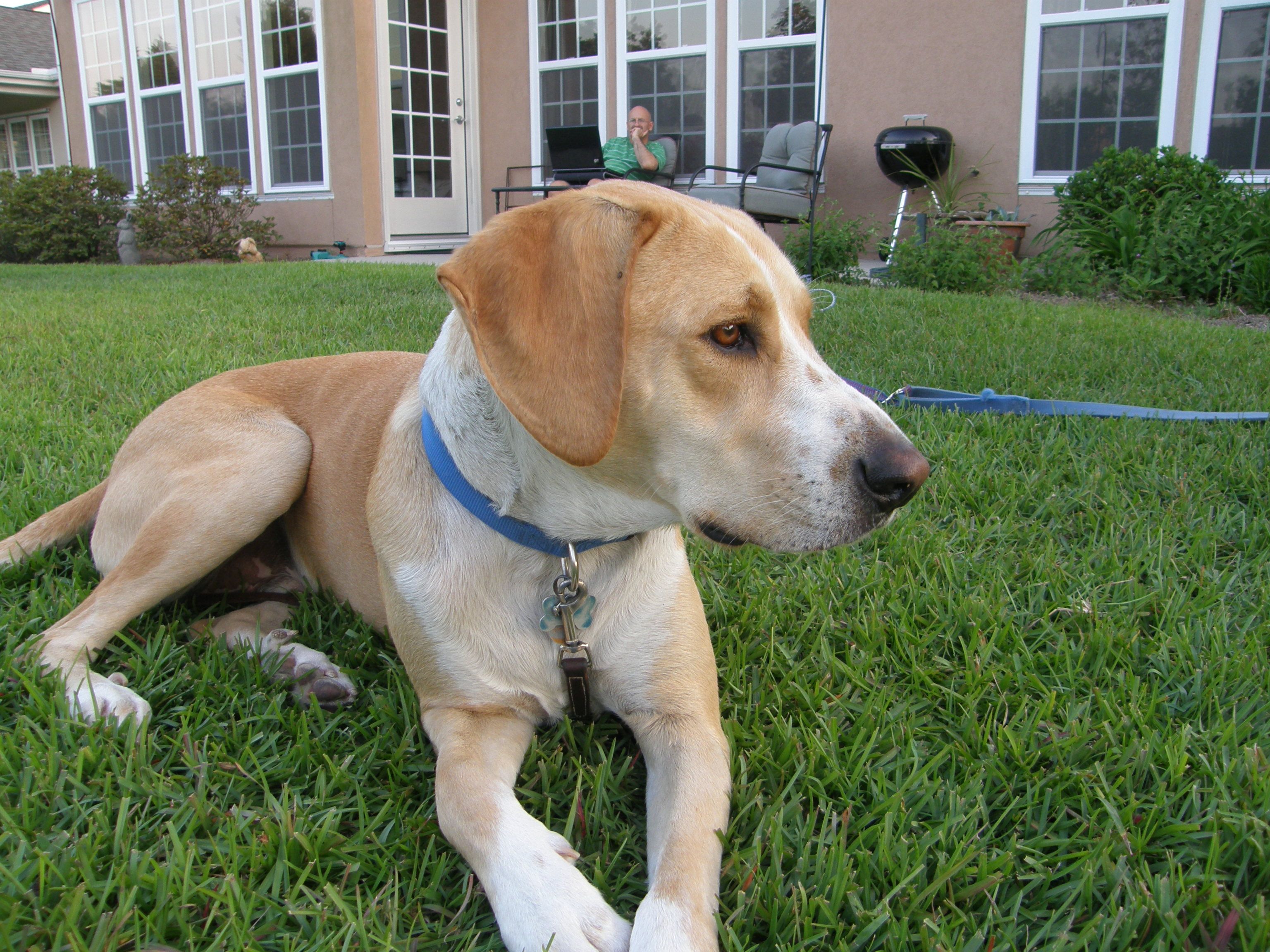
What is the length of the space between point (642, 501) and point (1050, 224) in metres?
10.9

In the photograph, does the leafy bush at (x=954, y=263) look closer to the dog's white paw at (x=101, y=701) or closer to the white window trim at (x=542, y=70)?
the white window trim at (x=542, y=70)

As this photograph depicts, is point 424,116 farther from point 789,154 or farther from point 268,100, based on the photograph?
point 789,154

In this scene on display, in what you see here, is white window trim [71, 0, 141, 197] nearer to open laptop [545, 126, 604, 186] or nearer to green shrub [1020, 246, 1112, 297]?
open laptop [545, 126, 604, 186]

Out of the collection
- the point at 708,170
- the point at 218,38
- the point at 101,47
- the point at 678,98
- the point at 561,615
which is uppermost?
the point at 101,47

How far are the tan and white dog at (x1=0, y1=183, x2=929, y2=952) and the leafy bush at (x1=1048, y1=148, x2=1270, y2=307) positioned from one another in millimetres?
8227

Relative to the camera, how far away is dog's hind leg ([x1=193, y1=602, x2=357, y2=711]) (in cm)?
218

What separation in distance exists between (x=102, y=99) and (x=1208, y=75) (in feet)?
61.8

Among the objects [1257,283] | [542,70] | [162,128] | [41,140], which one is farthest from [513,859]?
[41,140]

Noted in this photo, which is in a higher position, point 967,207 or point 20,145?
point 20,145

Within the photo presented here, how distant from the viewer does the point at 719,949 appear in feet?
4.81

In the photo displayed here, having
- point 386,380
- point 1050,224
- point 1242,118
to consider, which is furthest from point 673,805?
point 1242,118

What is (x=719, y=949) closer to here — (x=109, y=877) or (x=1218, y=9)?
(x=109, y=877)

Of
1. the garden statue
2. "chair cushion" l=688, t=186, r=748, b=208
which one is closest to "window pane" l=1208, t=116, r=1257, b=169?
"chair cushion" l=688, t=186, r=748, b=208

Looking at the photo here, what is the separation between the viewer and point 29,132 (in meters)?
23.2
